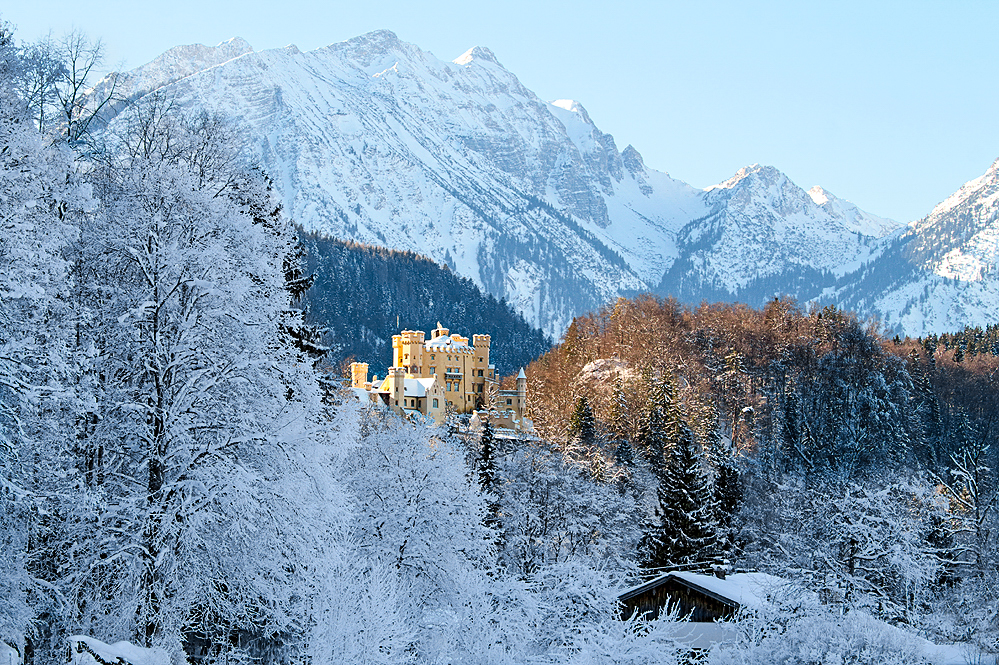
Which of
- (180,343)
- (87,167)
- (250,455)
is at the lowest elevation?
(250,455)

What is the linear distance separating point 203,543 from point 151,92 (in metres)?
10.6

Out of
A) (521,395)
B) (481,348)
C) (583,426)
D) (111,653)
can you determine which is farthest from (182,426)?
(481,348)

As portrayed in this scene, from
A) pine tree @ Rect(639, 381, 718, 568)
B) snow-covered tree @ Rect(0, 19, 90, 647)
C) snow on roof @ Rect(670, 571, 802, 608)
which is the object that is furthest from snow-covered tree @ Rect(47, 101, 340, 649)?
pine tree @ Rect(639, 381, 718, 568)

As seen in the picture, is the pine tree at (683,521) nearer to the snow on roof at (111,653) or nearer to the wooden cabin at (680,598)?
the wooden cabin at (680,598)

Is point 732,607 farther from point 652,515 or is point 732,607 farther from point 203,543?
point 652,515

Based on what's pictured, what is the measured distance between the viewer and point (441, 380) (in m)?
130

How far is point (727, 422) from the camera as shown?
273ft

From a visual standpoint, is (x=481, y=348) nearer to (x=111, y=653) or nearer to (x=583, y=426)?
(x=583, y=426)

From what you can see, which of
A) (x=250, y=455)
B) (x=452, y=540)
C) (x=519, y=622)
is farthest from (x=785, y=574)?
(x=250, y=455)

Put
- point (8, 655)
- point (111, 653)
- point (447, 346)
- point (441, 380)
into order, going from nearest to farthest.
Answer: point (111, 653), point (8, 655), point (441, 380), point (447, 346)

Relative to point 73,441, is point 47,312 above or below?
above

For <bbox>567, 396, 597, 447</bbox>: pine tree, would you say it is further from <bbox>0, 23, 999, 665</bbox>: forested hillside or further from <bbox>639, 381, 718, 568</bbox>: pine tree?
<bbox>0, 23, 999, 665</bbox>: forested hillside

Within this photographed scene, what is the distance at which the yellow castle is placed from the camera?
118 m

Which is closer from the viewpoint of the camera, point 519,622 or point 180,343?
point 180,343
